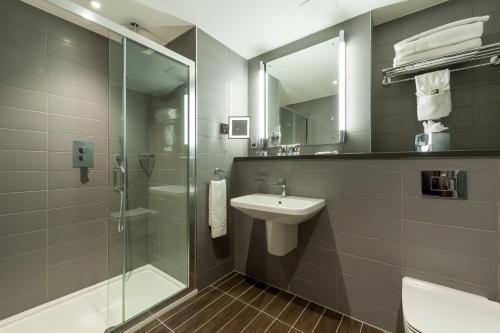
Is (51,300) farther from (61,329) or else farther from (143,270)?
(143,270)

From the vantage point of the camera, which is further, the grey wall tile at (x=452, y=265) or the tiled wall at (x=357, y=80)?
the tiled wall at (x=357, y=80)

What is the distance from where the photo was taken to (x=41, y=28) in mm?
1538

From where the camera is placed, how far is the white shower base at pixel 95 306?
1.38 metres

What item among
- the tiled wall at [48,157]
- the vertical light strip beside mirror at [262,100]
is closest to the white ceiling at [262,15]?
the vertical light strip beside mirror at [262,100]

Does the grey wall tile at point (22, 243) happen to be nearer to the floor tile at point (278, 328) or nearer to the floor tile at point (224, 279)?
the floor tile at point (224, 279)

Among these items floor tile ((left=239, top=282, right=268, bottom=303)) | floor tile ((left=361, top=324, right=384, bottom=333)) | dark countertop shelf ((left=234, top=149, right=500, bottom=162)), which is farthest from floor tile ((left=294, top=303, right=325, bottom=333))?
dark countertop shelf ((left=234, top=149, right=500, bottom=162))

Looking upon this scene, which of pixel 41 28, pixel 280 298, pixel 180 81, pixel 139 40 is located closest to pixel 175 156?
pixel 180 81

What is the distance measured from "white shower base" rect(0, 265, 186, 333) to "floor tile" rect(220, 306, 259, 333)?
0.52 meters

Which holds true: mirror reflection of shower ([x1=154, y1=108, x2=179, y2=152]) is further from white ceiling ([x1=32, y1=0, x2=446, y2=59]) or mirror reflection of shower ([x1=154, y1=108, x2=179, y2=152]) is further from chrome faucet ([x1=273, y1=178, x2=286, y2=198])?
chrome faucet ([x1=273, y1=178, x2=286, y2=198])

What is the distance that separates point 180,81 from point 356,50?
4.87 ft

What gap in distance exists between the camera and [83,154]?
1747 millimetres

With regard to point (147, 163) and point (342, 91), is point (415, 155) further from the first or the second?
point (147, 163)

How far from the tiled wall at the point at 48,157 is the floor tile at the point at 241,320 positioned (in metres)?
1.30

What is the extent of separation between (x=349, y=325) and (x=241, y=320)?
72 cm
